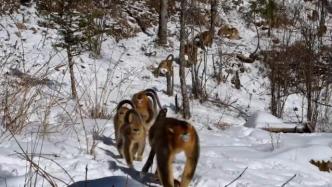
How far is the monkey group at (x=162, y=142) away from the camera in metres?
3.56

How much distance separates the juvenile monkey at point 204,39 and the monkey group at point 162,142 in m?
14.5

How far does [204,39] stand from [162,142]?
53.7ft

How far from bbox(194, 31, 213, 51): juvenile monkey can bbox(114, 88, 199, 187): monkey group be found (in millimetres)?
14459

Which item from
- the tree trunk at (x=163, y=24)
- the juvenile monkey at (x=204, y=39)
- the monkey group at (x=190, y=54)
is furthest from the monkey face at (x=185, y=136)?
the juvenile monkey at (x=204, y=39)

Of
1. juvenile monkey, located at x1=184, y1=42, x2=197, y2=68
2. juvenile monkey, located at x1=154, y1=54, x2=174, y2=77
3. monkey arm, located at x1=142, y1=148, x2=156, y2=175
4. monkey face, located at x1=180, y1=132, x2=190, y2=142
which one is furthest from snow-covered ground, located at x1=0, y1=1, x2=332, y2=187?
juvenile monkey, located at x1=184, y1=42, x2=197, y2=68

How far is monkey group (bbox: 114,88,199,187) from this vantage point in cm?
356

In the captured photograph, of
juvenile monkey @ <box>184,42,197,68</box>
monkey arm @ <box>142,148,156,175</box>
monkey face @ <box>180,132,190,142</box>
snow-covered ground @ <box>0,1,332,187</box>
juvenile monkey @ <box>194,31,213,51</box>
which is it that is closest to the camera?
monkey face @ <box>180,132,190,142</box>

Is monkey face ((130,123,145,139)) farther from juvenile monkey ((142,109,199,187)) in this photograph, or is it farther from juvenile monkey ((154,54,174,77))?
juvenile monkey ((154,54,174,77))

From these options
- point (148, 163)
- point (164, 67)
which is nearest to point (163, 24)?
point (164, 67)

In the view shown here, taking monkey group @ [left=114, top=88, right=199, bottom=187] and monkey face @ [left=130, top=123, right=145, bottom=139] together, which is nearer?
monkey group @ [left=114, top=88, right=199, bottom=187]

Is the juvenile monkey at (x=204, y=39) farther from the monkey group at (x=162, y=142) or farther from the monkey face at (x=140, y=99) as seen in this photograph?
the monkey group at (x=162, y=142)

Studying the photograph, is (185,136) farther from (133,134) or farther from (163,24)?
(163,24)

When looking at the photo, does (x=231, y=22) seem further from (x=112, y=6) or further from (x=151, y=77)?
(x=151, y=77)

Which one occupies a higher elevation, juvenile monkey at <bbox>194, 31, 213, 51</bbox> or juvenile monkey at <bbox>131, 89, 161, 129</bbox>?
juvenile monkey at <bbox>131, 89, 161, 129</bbox>
